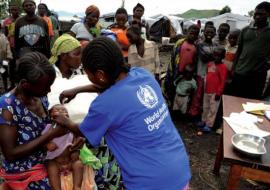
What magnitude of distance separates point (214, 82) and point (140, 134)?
12.0 feet

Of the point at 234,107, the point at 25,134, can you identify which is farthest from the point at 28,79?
the point at 234,107

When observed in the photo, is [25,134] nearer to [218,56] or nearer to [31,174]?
[31,174]

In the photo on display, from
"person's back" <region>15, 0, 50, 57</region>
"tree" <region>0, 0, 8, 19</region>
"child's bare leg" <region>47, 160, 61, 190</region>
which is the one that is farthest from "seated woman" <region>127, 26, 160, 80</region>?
"tree" <region>0, 0, 8, 19</region>

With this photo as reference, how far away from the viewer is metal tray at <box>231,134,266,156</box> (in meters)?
2.26

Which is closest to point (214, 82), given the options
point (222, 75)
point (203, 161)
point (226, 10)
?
point (222, 75)

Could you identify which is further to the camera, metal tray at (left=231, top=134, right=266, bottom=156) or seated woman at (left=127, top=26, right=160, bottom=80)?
seated woman at (left=127, top=26, right=160, bottom=80)

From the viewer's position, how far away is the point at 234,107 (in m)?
3.33

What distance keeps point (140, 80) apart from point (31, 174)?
32.1 inches

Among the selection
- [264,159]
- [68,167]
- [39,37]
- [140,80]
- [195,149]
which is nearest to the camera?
[140,80]

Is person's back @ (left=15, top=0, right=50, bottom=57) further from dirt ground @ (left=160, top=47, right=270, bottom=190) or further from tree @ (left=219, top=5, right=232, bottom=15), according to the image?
tree @ (left=219, top=5, right=232, bottom=15)

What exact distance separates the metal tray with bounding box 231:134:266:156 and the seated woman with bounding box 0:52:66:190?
1.37 metres

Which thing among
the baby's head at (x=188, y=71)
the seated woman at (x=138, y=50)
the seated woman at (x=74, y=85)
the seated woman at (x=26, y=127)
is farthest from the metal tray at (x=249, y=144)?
the baby's head at (x=188, y=71)

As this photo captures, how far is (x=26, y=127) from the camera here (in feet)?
5.57

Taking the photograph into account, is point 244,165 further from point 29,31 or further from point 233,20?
point 233,20
